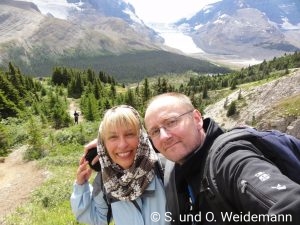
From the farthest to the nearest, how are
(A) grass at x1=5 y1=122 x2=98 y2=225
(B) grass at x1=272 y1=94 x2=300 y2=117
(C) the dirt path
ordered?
(B) grass at x1=272 y1=94 x2=300 y2=117
(C) the dirt path
(A) grass at x1=5 y1=122 x2=98 y2=225

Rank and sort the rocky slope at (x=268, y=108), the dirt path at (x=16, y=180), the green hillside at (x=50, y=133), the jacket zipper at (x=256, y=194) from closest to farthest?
1. the jacket zipper at (x=256, y=194)
2. the green hillside at (x=50, y=133)
3. the dirt path at (x=16, y=180)
4. the rocky slope at (x=268, y=108)

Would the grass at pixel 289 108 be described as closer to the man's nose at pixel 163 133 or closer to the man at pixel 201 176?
the man at pixel 201 176

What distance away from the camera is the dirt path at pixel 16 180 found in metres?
15.2

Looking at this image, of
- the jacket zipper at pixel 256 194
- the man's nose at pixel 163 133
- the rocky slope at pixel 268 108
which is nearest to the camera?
the jacket zipper at pixel 256 194

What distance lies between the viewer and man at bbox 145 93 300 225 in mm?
2607

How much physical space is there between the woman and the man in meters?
0.30

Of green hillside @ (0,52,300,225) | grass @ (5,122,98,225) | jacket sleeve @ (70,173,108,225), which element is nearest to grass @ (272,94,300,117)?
green hillside @ (0,52,300,225)

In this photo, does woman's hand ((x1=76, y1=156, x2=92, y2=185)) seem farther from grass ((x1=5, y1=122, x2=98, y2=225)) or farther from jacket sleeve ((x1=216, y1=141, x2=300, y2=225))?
grass ((x1=5, y1=122, x2=98, y2=225))

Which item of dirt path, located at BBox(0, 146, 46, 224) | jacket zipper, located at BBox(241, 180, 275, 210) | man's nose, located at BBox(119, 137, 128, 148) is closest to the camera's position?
jacket zipper, located at BBox(241, 180, 275, 210)

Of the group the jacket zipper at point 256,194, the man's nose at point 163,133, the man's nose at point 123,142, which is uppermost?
the jacket zipper at point 256,194

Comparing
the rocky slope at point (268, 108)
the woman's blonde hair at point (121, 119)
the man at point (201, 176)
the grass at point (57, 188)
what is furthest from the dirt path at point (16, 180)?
the rocky slope at point (268, 108)

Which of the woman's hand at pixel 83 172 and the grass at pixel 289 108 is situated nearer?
the woman's hand at pixel 83 172

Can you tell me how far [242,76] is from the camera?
165m

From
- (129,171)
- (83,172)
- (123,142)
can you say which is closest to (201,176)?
(129,171)
